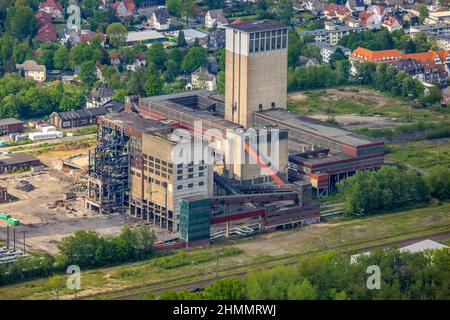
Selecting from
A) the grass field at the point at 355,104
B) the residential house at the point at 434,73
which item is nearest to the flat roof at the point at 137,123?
the grass field at the point at 355,104

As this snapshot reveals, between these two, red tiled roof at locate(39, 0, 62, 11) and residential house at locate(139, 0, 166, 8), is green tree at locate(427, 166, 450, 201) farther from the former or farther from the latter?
residential house at locate(139, 0, 166, 8)

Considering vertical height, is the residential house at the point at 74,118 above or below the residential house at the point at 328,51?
below

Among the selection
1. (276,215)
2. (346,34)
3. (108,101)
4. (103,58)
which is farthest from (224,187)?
(346,34)

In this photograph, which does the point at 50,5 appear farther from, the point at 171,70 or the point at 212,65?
the point at 212,65

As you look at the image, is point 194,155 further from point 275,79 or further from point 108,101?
point 108,101

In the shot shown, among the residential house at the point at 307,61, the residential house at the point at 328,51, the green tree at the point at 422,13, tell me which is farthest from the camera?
the green tree at the point at 422,13

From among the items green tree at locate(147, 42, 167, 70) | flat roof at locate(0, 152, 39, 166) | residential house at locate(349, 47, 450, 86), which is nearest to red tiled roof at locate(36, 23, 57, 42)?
green tree at locate(147, 42, 167, 70)

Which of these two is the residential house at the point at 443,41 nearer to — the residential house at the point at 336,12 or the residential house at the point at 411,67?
the residential house at the point at 411,67
